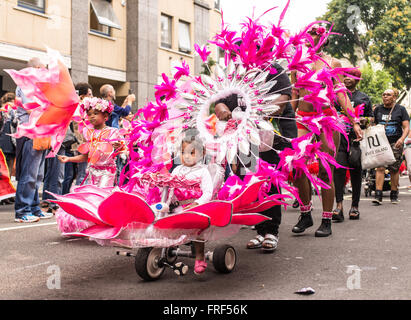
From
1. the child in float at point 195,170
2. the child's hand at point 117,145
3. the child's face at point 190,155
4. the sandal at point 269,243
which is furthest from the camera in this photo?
the child's hand at point 117,145

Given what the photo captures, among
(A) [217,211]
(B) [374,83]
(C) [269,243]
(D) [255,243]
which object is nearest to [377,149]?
(D) [255,243]

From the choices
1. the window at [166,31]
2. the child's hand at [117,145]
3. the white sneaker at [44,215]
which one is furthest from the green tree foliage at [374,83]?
the child's hand at [117,145]

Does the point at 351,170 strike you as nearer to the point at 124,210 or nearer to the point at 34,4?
the point at 124,210

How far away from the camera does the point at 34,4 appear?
15.6 meters

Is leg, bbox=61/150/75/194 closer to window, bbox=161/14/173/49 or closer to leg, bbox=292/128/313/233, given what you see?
leg, bbox=292/128/313/233

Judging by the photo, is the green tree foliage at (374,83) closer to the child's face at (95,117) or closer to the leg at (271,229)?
the child's face at (95,117)

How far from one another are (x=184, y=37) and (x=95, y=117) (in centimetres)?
1793

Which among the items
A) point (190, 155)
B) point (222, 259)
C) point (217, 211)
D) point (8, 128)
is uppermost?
point (8, 128)

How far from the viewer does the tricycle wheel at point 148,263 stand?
3.42 meters

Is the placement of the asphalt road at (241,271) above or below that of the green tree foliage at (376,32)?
below

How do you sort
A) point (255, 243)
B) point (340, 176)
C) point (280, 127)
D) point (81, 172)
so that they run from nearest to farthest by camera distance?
point (280, 127), point (255, 243), point (340, 176), point (81, 172)

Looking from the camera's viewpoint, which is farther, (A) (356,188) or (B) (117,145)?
(A) (356,188)

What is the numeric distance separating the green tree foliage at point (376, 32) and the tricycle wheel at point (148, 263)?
27229 millimetres

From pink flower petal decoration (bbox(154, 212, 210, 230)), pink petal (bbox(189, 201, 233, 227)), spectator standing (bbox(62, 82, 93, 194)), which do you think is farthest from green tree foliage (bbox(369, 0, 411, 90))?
pink flower petal decoration (bbox(154, 212, 210, 230))
